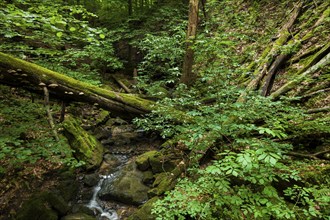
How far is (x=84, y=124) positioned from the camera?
31.1 feet

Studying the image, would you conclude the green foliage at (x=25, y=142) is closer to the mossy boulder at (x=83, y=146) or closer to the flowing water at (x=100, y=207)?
the mossy boulder at (x=83, y=146)

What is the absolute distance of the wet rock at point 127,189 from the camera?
5.93m


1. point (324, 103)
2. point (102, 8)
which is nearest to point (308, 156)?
point (324, 103)

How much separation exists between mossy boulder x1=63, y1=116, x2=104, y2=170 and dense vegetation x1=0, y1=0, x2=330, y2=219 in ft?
2.71

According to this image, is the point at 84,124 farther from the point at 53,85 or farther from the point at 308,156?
the point at 308,156

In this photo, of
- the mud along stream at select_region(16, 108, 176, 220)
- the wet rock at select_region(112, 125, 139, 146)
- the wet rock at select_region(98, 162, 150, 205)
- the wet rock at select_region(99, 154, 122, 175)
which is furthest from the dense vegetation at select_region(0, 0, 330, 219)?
the wet rock at select_region(112, 125, 139, 146)

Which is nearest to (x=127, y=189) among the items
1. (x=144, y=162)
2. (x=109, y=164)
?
(x=144, y=162)

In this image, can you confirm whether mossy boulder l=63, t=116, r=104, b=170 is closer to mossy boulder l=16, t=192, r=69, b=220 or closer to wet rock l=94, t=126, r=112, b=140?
wet rock l=94, t=126, r=112, b=140

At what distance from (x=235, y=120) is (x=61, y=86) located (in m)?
4.73

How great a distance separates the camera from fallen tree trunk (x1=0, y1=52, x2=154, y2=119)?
5.52 meters

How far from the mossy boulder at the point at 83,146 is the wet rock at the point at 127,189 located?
93 centimetres

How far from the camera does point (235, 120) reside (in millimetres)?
4930

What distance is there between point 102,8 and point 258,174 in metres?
18.3

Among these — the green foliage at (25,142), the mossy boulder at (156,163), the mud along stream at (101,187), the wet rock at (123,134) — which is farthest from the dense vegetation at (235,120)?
the wet rock at (123,134)
